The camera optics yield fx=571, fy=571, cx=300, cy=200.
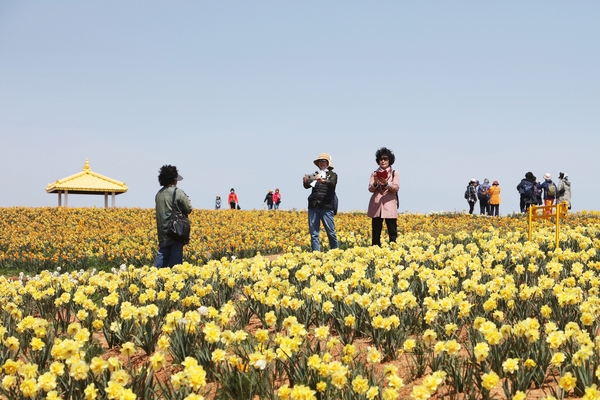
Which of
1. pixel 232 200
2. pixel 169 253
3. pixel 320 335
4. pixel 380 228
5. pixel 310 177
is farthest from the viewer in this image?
pixel 232 200

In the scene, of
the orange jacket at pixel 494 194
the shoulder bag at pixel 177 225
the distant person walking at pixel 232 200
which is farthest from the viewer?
the distant person walking at pixel 232 200

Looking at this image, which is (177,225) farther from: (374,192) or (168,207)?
(374,192)

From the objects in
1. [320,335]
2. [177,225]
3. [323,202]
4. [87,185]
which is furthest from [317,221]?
[87,185]

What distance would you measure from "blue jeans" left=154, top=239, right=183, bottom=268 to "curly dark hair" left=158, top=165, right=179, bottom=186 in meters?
0.96

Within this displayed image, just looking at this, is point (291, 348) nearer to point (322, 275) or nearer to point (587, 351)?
point (587, 351)

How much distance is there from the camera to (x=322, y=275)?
25.7 ft

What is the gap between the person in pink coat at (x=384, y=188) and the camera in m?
10.5

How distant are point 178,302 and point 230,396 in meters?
2.75

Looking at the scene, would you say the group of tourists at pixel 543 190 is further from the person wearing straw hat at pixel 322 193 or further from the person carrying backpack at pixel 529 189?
the person wearing straw hat at pixel 322 193

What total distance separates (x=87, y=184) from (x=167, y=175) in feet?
103

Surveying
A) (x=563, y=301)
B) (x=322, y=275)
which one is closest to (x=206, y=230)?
(x=322, y=275)

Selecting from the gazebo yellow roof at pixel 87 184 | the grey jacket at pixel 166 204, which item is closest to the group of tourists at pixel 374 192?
the grey jacket at pixel 166 204

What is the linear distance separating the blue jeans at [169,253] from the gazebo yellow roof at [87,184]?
3049cm

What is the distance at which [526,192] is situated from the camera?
23.0 m
